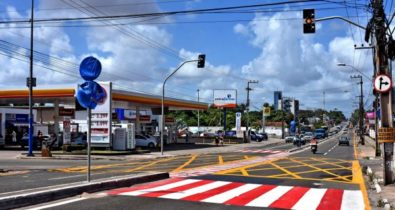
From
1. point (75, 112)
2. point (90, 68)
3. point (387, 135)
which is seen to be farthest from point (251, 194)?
point (75, 112)

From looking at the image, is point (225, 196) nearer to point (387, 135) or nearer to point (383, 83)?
point (387, 135)

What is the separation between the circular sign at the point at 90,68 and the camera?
14555 millimetres

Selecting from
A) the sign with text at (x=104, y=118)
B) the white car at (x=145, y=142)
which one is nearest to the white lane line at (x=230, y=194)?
the sign with text at (x=104, y=118)

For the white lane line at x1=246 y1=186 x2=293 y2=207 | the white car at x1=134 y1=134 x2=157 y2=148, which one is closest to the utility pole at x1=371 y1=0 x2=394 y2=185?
the white lane line at x1=246 y1=186 x2=293 y2=207

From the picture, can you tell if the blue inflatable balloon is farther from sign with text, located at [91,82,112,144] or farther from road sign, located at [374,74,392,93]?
sign with text, located at [91,82,112,144]

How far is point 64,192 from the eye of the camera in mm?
12977

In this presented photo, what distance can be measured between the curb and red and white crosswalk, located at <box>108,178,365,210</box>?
1.02 ft

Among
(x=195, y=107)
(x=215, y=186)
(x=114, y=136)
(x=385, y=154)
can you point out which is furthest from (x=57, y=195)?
(x=195, y=107)

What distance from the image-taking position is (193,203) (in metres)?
12.8

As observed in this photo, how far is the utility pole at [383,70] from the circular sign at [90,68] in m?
10.3

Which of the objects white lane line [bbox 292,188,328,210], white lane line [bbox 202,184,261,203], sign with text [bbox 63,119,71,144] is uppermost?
sign with text [bbox 63,119,71,144]

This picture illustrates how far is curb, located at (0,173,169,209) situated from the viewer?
11.3 m

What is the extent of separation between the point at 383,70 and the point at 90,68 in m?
10.6

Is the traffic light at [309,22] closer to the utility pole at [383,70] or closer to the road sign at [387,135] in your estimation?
the utility pole at [383,70]
